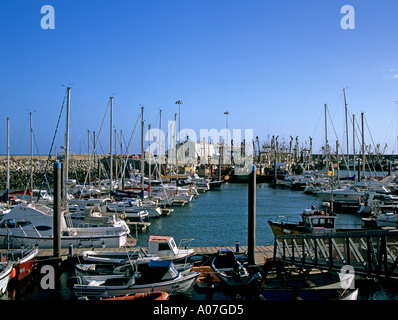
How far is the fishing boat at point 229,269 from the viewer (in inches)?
604

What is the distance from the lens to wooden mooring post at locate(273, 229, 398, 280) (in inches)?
355

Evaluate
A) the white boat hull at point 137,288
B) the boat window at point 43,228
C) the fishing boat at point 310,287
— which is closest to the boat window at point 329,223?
the fishing boat at point 310,287

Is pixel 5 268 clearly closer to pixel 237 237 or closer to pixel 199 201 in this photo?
pixel 237 237

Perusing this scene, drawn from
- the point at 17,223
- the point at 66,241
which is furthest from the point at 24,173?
the point at 66,241

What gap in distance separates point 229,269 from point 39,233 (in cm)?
1282

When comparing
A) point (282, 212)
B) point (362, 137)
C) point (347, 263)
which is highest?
point (362, 137)

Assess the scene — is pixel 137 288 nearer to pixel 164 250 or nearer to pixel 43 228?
pixel 164 250

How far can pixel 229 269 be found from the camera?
16.7m

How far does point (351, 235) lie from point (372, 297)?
693cm

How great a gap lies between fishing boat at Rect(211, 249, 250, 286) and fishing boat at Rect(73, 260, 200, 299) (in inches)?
66.1

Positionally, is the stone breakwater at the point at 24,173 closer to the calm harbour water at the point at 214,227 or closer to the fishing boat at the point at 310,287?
the calm harbour water at the point at 214,227

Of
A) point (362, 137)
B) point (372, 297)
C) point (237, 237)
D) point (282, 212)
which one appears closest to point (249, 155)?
point (362, 137)
